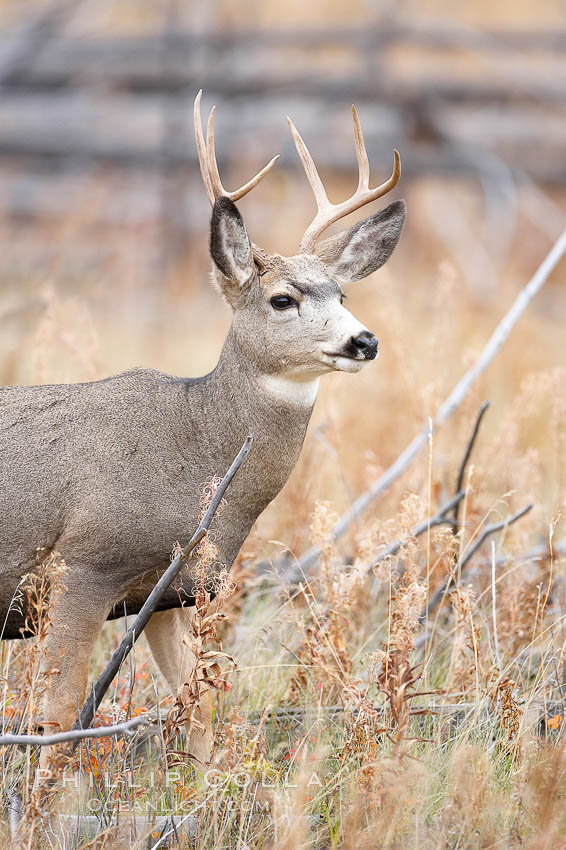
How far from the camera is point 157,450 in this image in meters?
3.78

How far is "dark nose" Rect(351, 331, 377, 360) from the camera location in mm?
3721

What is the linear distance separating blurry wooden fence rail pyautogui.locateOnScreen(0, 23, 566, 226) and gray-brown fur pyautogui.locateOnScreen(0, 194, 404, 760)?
27.1 feet

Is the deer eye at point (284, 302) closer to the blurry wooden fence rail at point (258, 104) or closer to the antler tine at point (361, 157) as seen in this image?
the antler tine at point (361, 157)

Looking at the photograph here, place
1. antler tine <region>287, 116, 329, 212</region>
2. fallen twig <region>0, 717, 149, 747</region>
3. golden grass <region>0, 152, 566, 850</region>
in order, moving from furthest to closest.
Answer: antler tine <region>287, 116, 329, 212</region> → golden grass <region>0, 152, 566, 850</region> → fallen twig <region>0, 717, 149, 747</region>

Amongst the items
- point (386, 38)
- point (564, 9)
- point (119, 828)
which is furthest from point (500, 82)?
point (119, 828)

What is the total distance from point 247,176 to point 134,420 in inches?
312

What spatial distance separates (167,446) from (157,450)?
50mm

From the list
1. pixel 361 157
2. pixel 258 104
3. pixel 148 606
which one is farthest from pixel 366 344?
pixel 258 104

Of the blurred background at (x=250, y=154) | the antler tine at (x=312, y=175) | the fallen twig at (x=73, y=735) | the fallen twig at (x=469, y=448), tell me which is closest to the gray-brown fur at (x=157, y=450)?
the antler tine at (x=312, y=175)

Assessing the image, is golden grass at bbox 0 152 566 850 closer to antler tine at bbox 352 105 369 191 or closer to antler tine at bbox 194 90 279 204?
antler tine at bbox 352 105 369 191

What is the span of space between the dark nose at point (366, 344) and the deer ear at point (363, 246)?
2.20ft

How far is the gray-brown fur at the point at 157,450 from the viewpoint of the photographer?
358 cm

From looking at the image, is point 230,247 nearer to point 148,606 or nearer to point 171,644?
point 148,606

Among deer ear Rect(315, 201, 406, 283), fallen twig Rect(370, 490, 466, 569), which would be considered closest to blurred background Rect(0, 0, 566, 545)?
fallen twig Rect(370, 490, 466, 569)
